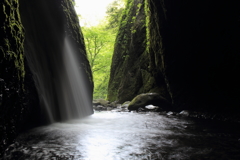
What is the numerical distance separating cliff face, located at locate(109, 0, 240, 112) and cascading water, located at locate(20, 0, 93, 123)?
3563mm

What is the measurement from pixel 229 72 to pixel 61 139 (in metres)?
4.63

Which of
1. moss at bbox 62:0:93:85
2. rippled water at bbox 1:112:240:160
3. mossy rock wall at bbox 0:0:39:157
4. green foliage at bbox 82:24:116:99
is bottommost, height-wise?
rippled water at bbox 1:112:240:160

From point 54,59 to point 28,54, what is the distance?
1528mm

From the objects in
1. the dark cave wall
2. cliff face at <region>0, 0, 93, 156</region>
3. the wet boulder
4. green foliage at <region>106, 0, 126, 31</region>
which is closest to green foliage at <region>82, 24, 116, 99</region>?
green foliage at <region>106, 0, 126, 31</region>

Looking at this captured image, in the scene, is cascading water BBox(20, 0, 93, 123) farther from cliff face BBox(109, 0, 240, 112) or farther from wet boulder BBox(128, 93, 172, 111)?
cliff face BBox(109, 0, 240, 112)

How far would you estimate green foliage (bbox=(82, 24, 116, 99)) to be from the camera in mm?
18208

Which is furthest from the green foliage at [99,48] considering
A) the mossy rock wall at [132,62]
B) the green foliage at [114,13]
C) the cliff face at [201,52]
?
the cliff face at [201,52]

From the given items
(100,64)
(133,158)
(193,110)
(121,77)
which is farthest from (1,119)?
(100,64)

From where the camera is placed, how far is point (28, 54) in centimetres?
464

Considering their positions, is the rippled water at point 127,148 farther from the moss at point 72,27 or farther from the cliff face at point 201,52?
the moss at point 72,27

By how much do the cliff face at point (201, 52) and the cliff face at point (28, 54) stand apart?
360cm

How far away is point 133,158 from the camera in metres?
2.30

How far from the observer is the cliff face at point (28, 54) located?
238 cm

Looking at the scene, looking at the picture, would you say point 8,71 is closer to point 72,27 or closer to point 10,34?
point 10,34
